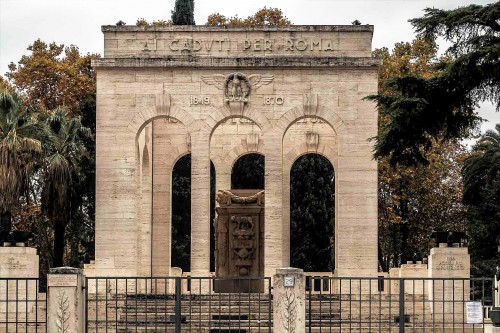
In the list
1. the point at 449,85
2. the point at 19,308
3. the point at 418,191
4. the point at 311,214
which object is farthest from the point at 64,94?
the point at 449,85

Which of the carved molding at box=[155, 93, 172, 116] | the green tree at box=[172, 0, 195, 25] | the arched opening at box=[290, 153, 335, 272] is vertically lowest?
the arched opening at box=[290, 153, 335, 272]

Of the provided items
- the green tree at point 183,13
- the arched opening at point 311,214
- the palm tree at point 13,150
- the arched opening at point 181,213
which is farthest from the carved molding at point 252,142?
the arched opening at point 181,213

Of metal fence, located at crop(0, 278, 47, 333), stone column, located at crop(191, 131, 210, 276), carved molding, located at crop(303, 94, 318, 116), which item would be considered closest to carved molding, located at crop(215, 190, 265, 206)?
stone column, located at crop(191, 131, 210, 276)

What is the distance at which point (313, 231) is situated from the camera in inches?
2522

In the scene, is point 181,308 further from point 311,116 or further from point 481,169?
point 481,169

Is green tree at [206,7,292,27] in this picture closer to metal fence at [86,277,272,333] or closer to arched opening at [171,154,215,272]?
arched opening at [171,154,215,272]

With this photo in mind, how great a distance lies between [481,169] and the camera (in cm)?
6056

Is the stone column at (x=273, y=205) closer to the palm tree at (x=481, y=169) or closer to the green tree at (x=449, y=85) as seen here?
the green tree at (x=449, y=85)

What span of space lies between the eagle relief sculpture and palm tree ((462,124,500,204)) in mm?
16936

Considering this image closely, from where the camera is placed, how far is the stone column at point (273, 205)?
45.6 m

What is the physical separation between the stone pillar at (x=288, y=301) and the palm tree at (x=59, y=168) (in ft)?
68.8

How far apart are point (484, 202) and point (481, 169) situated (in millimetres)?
1762

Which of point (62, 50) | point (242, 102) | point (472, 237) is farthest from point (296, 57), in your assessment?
point (62, 50)

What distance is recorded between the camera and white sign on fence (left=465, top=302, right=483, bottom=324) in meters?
31.3
